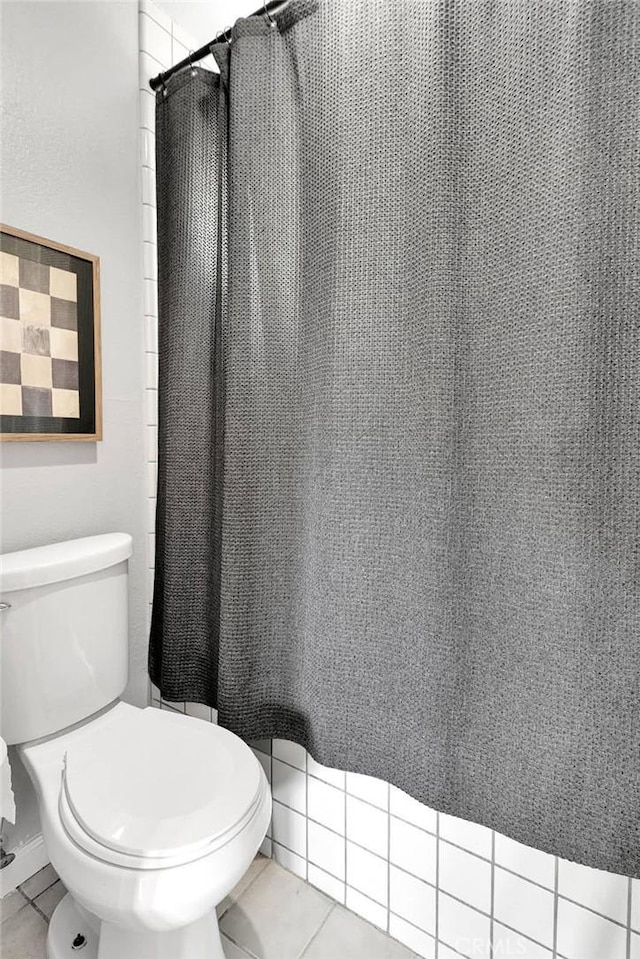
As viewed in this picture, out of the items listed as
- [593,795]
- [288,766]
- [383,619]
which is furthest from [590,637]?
[288,766]

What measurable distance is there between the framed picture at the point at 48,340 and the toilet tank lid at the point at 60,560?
270 mm

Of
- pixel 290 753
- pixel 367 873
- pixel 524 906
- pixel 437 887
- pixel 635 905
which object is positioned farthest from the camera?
pixel 290 753

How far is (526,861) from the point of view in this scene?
975mm

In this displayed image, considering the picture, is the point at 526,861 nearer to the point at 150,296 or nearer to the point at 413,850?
the point at 413,850

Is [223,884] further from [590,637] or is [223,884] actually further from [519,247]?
[519,247]

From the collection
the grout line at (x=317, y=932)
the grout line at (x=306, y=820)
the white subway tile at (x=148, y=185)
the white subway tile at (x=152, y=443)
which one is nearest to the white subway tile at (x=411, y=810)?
the grout line at (x=306, y=820)

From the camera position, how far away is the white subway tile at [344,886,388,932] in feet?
Result: 3.85

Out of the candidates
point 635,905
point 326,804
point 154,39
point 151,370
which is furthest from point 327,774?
point 154,39

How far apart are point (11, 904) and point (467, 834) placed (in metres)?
1.09

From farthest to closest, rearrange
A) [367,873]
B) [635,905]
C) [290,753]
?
[290,753]
[367,873]
[635,905]

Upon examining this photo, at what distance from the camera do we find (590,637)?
2.56ft

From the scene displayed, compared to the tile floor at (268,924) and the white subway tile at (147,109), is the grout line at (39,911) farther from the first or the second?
the white subway tile at (147,109)

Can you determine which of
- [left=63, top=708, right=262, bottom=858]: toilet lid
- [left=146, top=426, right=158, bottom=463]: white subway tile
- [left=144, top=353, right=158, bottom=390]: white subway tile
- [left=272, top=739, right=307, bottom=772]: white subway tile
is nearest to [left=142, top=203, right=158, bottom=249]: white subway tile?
[left=144, top=353, right=158, bottom=390]: white subway tile

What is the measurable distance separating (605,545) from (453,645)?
32 centimetres
